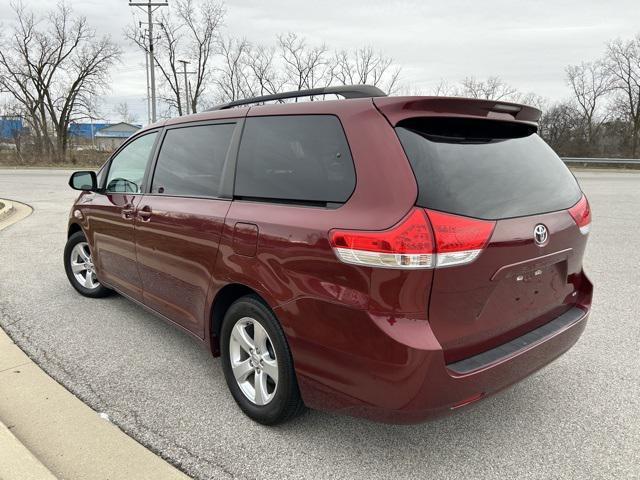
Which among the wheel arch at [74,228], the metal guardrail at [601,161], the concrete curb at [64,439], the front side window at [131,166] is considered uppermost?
the front side window at [131,166]

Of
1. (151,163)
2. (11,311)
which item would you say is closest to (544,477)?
(151,163)

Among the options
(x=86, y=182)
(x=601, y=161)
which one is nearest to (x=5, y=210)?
(x=86, y=182)

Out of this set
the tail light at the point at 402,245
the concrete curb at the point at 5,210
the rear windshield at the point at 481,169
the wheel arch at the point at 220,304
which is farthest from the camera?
the concrete curb at the point at 5,210

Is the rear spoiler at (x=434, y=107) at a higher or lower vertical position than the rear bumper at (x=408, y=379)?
higher

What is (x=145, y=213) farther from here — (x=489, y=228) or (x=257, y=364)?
(x=489, y=228)

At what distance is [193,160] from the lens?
319cm

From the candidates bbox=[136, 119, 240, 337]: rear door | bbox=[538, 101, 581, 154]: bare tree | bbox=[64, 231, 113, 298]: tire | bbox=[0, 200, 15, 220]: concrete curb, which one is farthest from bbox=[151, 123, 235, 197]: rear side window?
bbox=[538, 101, 581, 154]: bare tree

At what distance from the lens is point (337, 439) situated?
2502mm

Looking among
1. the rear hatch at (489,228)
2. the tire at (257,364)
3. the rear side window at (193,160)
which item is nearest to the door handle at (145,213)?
the rear side window at (193,160)

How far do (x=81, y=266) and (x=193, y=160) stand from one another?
2.45m

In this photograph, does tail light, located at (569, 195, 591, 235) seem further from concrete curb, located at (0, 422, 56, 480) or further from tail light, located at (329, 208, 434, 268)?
concrete curb, located at (0, 422, 56, 480)

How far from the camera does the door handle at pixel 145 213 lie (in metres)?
3.39

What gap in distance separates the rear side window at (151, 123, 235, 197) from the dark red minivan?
0.02 metres

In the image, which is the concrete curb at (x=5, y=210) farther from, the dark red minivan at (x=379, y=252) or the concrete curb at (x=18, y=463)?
the concrete curb at (x=18, y=463)
